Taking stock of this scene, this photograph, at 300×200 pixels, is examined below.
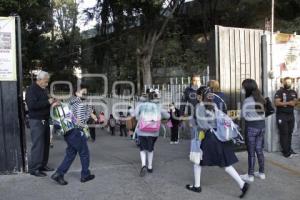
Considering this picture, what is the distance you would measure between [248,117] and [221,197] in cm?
169

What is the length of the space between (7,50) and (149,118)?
2.81 metres

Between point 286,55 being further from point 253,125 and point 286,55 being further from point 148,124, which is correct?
point 148,124

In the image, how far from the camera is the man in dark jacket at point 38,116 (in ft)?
27.0

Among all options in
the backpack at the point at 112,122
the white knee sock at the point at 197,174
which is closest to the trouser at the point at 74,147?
the white knee sock at the point at 197,174

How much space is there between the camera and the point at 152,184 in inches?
303

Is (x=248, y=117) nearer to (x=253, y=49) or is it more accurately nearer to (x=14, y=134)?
(x=253, y=49)

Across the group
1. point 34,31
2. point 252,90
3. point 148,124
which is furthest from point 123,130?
point 252,90

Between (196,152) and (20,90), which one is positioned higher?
(20,90)

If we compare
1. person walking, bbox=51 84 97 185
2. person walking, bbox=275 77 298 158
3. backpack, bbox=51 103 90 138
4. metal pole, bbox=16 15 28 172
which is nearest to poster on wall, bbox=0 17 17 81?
metal pole, bbox=16 15 28 172

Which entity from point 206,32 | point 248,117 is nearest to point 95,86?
point 206,32

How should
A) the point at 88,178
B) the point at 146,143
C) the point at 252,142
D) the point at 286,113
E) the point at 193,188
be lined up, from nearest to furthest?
the point at 193,188 → the point at 88,178 → the point at 252,142 → the point at 146,143 → the point at 286,113

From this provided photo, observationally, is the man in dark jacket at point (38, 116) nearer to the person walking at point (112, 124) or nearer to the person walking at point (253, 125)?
the person walking at point (253, 125)

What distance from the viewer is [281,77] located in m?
10.6

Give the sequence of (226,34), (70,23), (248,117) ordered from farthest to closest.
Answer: (70,23), (226,34), (248,117)
